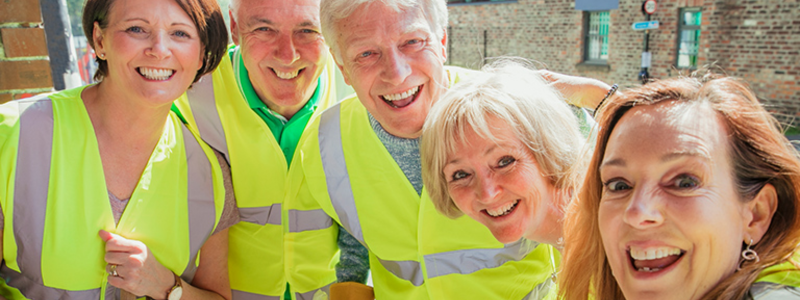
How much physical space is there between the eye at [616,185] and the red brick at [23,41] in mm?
2388

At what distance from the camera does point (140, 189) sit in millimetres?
2055

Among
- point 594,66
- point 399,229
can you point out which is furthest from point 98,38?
point 594,66

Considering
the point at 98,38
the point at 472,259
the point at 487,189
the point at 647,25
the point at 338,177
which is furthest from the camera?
the point at 647,25

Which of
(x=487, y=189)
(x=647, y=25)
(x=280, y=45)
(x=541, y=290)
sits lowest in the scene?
(x=541, y=290)

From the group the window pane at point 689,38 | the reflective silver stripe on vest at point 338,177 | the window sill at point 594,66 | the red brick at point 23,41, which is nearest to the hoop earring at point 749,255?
the reflective silver stripe on vest at point 338,177

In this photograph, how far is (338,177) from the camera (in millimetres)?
2316

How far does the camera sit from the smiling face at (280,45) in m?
2.33

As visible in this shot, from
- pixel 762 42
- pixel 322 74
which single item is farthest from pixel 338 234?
pixel 762 42

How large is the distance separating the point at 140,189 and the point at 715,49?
11893 mm

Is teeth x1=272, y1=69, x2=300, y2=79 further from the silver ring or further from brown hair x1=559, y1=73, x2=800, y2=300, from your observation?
brown hair x1=559, y1=73, x2=800, y2=300

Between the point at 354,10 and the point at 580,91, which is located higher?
the point at 354,10

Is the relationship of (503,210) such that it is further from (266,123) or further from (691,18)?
(691,18)

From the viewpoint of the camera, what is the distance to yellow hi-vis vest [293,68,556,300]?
2.15 metres

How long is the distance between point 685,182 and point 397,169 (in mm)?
1110
